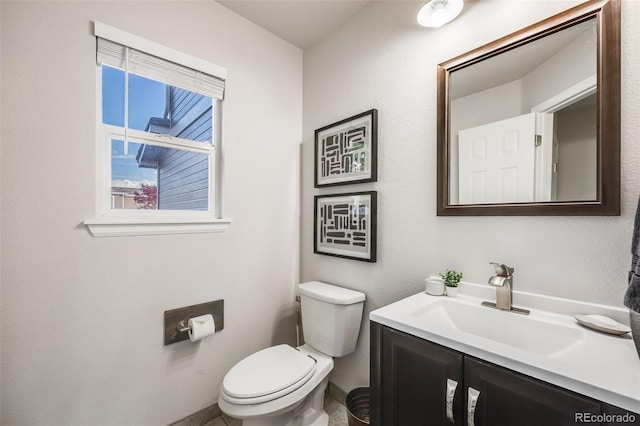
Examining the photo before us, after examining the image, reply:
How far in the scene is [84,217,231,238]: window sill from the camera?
128 centimetres

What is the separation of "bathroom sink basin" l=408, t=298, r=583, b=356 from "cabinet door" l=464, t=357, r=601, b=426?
0.11 meters

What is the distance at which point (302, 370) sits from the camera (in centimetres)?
136

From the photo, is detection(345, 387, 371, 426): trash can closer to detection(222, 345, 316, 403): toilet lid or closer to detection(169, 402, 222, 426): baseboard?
detection(222, 345, 316, 403): toilet lid

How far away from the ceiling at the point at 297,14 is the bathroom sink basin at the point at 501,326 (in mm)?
1761

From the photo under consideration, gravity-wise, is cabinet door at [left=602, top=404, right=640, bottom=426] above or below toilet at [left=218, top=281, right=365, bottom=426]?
above

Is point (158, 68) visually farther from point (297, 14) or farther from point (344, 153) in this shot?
point (344, 153)

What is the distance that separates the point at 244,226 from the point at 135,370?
3.07ft

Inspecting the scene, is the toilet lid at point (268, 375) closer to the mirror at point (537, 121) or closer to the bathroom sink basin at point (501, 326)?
the bathroom sink basin at point (501, 326)

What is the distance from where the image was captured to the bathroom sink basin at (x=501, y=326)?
2.98 ft

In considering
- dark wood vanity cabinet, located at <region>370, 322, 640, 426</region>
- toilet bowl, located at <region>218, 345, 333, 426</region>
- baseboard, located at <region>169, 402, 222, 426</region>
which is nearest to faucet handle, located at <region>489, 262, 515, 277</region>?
dark wood vanity cabinet, located at <region>370, 322, 640, 426</region>

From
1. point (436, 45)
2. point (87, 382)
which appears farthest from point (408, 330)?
point (87, 382)

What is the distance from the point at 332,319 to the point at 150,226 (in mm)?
1101

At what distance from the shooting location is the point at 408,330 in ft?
3.11

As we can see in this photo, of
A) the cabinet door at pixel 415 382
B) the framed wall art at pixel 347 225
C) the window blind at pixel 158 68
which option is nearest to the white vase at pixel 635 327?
the cabinet door at pixel 415 382
